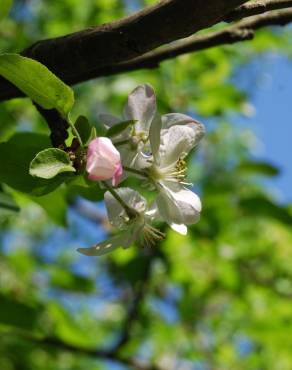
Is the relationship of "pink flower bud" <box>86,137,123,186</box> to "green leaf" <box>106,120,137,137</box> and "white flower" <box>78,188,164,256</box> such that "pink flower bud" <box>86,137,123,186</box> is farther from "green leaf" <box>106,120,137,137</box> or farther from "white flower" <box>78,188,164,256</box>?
"white flower" <box>78,188,164,256</box>

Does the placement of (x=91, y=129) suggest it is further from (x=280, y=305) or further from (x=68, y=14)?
(x=68, y=14)

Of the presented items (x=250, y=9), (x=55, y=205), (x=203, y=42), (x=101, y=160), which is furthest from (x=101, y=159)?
(x=55, y=205)

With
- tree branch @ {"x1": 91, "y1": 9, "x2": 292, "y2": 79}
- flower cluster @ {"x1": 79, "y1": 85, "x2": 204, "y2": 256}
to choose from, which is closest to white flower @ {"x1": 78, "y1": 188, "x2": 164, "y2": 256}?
flower cluster @ {"x1": 79, "y1": 85, "x2": 204, "y2": 256}

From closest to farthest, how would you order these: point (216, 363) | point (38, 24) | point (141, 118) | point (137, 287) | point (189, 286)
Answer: point (141, 118), point (137, 287), point (189, 286), point (216, 363), point (38, 24)

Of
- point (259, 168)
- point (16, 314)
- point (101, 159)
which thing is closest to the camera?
point (101, 159)

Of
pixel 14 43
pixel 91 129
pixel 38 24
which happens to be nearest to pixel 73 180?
pixel 91 129

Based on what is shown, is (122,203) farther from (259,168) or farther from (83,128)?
(259,168)

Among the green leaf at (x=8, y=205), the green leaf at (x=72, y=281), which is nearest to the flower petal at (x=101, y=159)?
the green leaf at (x=8, y=205)
